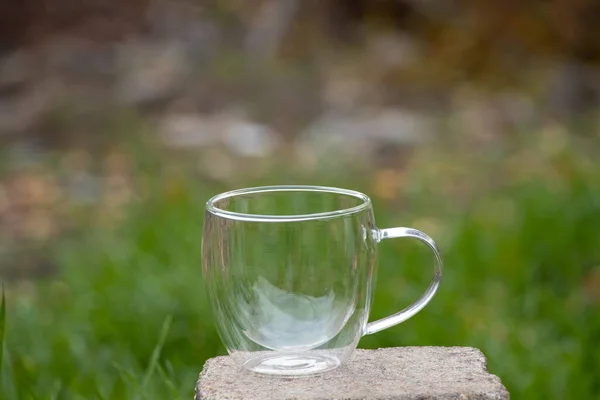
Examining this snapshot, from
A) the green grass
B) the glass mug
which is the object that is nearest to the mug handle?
the glass mug

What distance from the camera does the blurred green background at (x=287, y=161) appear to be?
258 centimetres

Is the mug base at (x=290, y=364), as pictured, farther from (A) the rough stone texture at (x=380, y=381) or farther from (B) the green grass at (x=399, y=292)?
(B) the green grass at (x=399, y=292)

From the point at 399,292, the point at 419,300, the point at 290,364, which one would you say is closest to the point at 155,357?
the point at 290,364

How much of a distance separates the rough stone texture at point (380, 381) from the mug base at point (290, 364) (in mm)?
11

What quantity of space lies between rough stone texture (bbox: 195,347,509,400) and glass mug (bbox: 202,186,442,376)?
0.11 ft

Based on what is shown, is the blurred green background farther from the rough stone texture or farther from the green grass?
the rough stone texture

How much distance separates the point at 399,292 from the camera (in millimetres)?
2816

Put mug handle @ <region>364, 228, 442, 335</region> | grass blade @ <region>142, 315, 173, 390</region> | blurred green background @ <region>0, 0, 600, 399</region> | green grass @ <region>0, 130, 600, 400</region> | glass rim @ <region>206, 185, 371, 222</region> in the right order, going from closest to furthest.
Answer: glass rim @ <region>206, 185, 371, 222</region> → mug handle @ <region>364, 228, 442, 335</region> → grass blade @ <region>142, 315, 173, 390</region> → green grass @ <region>0, 130, 600, 400</region> → blurred green background @ <region>0, 0, 600, 399</region>

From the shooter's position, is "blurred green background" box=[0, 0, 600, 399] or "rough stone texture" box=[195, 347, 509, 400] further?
"blurred green background" box=[0, 0, 600, 399]

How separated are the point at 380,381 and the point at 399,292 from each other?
1458 mm

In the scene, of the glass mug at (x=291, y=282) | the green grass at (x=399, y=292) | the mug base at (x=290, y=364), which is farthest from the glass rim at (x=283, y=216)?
the green grass at (x=399, y=292)

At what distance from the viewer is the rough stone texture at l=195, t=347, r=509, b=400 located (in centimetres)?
130

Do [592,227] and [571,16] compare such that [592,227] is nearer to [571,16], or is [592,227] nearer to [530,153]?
[530,153]

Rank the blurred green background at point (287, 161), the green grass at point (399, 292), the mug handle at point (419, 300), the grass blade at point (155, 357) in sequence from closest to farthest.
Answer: the mug handle at point (419, 300)
the grass blade at point (155, 357)
the green grass at point (399, 292)
the blurred green background at point (287, 161)
